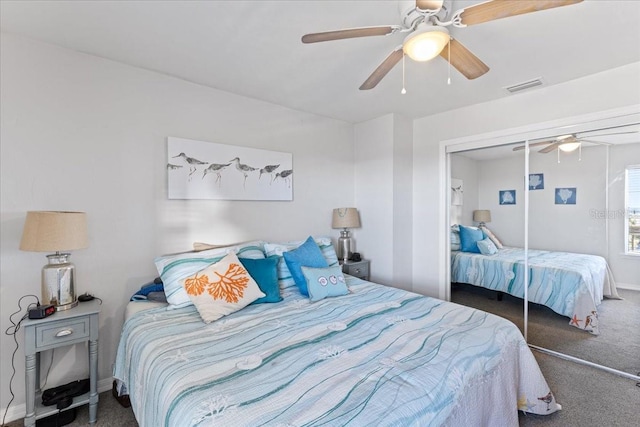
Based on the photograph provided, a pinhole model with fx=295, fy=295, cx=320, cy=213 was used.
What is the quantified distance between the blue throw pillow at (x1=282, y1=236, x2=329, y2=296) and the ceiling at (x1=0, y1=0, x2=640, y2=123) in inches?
59.0

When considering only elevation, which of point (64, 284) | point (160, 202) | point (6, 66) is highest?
point (6, 66)

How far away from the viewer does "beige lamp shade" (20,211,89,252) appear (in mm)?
1745

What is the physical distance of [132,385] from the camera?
5.29 ft

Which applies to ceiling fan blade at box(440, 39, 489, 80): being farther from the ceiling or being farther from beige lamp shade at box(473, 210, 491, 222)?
beige lamp shade at box(473, 210, 491, 222)

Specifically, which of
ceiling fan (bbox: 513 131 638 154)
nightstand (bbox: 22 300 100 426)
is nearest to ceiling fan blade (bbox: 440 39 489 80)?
ceiling fan (bbox: 513 131 638 154)

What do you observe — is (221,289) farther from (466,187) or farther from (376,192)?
(466,187)

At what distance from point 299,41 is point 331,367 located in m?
2.00

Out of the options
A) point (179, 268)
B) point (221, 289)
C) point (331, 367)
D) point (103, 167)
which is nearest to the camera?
point (331, 367)

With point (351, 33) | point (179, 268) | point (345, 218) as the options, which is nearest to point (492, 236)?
point (345, 218)

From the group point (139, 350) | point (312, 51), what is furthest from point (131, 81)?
point (139, 350)

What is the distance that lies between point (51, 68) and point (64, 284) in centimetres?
149

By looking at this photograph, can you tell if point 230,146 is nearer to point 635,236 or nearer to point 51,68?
point 51,68

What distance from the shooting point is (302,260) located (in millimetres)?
2504

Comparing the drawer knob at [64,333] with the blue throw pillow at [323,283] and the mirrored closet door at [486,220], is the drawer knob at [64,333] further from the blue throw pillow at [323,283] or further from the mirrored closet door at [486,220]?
the mirrored closet door at [486,220]
